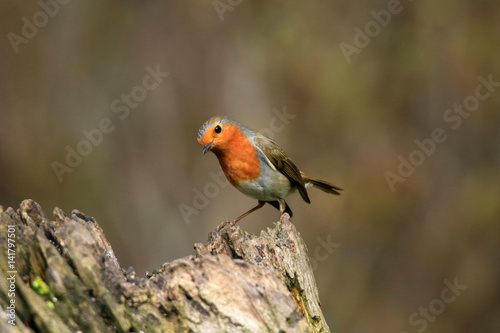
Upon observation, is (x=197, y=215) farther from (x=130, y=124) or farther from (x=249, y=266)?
(x=249, y=266)

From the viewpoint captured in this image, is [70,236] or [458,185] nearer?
[70,236]

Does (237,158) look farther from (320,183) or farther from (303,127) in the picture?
(303,127)

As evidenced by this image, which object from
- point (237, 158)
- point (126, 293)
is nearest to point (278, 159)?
point (237, 158)

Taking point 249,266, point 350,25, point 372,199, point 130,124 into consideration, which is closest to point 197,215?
point 130,124

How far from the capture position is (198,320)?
3252mm

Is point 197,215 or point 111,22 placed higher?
point 111,22

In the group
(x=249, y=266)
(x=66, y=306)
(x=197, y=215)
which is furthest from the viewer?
(x=197, y=215)

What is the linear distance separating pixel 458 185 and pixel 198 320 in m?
8.13

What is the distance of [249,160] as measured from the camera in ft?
19.7

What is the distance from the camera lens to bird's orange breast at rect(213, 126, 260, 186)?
5.96m

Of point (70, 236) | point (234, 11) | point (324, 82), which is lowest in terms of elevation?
point (70, 236)

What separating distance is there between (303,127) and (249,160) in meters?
4.60

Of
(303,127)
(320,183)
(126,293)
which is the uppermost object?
(303,127)

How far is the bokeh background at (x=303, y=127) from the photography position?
989cm
